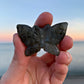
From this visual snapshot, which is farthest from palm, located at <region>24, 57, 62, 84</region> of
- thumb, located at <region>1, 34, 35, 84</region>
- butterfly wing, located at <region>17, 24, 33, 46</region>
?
butterfly wing, located at <region>17, 24, 33, 46</region>

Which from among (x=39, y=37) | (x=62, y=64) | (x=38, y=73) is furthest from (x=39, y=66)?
(x=39, y=37)

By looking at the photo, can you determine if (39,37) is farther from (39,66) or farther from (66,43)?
(39,66)

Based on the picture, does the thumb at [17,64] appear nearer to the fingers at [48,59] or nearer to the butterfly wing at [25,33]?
the butterfly wing at [25,33]

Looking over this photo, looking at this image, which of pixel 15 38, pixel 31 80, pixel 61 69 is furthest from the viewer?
pixel 31 80

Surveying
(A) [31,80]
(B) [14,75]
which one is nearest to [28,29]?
(B) [14,75]

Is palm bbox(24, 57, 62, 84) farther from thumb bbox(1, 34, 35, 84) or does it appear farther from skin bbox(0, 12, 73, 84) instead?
thumb bbox(1, 34, 35, 84)

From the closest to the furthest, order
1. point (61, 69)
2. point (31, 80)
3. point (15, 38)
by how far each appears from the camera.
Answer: point (15, 38)
point (61, 69)
point (31, 80)

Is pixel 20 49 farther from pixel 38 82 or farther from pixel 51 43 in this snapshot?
pixel 38 82

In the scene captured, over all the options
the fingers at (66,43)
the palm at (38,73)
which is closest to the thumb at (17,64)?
the palm at (38,73)
